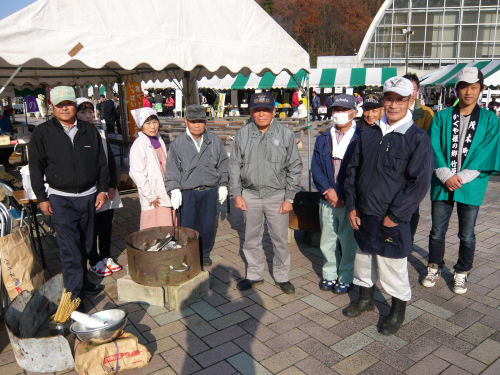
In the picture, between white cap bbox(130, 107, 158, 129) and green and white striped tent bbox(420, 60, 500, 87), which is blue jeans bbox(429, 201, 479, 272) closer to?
white cap bbox(130, 107, 158, 129)

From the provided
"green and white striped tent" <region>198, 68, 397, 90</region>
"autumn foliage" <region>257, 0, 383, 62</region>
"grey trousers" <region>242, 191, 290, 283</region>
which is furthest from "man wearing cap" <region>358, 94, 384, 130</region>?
"autumn foliage" <region>257, 0, 383, 62</region>

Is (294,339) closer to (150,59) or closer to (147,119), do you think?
(147,119)

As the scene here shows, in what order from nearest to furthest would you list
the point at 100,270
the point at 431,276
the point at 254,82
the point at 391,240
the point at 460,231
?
the point at 391,240 < the point at 460,231 < the point at 431,276 < the point at 100,270 < the point at 254,82

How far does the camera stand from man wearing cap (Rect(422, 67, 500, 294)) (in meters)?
3.49

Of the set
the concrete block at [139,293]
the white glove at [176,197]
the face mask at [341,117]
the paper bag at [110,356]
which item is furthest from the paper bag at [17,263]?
the face mask at [341,117]

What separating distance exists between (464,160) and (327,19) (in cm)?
6968

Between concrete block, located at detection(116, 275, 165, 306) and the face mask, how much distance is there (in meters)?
2.26

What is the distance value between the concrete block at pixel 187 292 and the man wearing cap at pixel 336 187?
3.89 feet

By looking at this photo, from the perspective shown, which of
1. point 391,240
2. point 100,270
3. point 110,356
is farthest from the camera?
point 100,270

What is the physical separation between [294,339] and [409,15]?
134 ft

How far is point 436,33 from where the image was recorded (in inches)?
1447

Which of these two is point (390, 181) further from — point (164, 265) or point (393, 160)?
point (164, 265)

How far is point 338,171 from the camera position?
373 centimetres

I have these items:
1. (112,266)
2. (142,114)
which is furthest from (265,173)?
(112,266)
